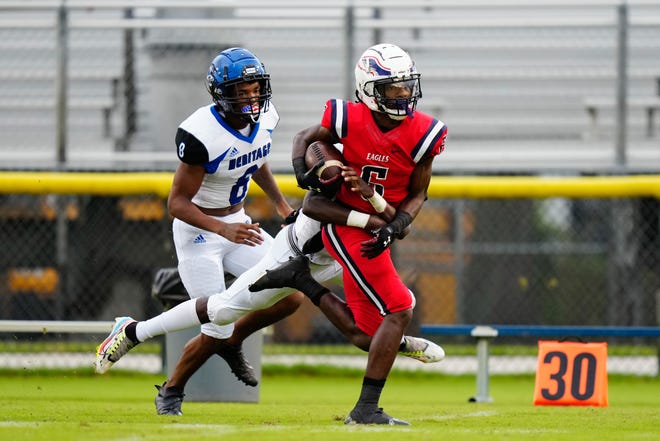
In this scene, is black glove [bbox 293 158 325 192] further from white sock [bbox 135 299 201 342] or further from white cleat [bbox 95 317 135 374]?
white cleat [bbox 95 317 135 374]

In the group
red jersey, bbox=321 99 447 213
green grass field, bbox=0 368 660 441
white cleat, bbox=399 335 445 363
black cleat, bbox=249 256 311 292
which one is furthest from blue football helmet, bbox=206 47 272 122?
green grass field, bbox=0 368 660 441

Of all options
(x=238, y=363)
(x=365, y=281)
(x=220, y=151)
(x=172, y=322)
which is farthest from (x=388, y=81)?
(x=238, y=363)

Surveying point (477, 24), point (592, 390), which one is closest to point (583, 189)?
point (477, 24)

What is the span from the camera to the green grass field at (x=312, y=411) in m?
4.79

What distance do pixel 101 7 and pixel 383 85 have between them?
215 inches

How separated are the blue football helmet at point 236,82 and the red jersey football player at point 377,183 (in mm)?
496

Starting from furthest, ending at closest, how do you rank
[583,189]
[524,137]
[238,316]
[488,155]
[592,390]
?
[524,137] → [488,155] → [583,189] → [592,390] → [238,316]

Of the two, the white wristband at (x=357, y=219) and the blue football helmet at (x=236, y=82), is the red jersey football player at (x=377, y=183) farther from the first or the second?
the blue football helmet at (x=236, y=82)

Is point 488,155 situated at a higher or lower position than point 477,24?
lower

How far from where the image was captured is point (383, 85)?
216 inches

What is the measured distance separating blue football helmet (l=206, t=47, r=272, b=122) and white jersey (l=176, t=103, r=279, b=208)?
105mm

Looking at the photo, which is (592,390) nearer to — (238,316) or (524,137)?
(238,316)

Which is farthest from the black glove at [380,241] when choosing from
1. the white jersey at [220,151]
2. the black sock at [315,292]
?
the white jersey at [220,151]

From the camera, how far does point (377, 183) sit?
18.6ft
